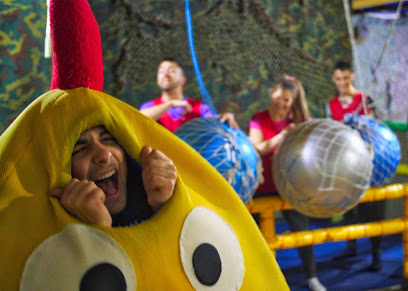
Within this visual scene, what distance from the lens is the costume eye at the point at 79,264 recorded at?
562 mm

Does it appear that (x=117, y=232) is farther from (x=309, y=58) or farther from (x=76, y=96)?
(x=309, y=58)

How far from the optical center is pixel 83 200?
587 mm

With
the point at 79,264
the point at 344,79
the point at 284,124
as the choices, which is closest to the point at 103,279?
the point at 79,264

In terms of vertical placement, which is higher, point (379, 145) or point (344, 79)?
point (344, 79)

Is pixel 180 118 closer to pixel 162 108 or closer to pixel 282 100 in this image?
pixel 162 108

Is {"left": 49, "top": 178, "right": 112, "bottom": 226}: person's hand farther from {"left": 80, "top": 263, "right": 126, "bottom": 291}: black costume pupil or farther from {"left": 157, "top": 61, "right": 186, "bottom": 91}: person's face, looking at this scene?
{"left": 157, "top": 61, "right": 186, "bottom": 91}: person's face

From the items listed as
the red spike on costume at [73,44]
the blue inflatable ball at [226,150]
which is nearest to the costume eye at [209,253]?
the red spike on costume at [73,44]

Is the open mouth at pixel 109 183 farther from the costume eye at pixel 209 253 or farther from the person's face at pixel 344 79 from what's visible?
the person's face at pixel 344 79

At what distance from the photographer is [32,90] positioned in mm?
1080

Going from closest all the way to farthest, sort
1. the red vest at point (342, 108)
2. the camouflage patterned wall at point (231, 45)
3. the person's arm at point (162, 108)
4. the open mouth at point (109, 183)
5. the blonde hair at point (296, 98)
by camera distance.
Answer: the open mouth at point (109, 183) < the person's arm at point (162, 108) < the blonde hair at point (296, 98) < the red vest at point (342, 108) < the camouflage patterned wall at point (231, 45)

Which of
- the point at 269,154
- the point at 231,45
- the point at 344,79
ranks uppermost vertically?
the point at 231,45

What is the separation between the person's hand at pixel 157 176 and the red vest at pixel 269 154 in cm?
114

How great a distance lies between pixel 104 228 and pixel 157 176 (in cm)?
10

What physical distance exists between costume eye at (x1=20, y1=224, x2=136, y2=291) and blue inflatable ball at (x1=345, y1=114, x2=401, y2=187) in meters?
1.18
